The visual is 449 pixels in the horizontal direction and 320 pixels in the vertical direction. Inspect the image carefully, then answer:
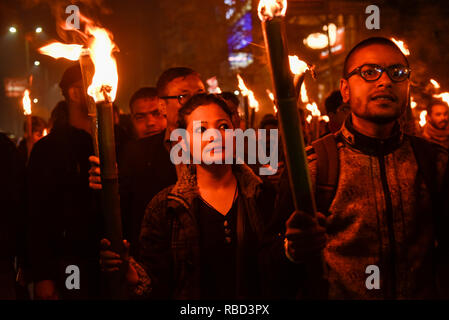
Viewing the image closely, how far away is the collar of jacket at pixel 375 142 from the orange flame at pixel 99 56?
1393mm

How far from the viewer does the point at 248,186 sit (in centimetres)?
280

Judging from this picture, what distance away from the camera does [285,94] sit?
1.50 metres

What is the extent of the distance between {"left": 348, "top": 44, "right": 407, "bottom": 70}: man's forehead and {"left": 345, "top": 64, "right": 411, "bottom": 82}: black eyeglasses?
3cm

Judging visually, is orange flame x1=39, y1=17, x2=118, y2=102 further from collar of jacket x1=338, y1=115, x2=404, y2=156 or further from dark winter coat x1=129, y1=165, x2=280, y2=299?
collar of jacket x1=338, y1=115, x2=404, y2=156

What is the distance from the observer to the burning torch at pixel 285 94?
1.45 metres

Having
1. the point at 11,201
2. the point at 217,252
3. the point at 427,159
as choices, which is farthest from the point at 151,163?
the point at 427,159

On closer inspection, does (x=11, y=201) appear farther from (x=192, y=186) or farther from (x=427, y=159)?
(x=427, y=159)

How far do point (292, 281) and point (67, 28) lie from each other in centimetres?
206

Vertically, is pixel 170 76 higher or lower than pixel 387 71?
higher

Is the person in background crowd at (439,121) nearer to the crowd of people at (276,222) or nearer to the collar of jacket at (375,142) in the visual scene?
the crowd of people at (276,222)

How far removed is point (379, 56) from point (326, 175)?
0.76 metres
